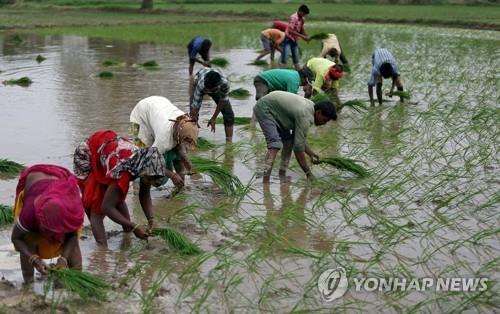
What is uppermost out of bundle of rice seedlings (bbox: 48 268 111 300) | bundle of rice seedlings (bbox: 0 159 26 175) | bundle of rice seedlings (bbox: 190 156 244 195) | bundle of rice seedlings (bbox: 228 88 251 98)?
bundle of rice seedlings (bbox: 48 268 111 300)

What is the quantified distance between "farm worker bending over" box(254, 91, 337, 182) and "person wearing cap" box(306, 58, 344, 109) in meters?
2.52

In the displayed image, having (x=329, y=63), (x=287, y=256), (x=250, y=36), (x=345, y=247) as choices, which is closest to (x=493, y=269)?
(x=345, y=247)

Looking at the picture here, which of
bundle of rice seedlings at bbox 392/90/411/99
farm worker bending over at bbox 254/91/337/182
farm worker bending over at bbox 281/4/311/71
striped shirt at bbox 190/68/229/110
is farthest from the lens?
farm worker bending over at bbox 281/4/311/71

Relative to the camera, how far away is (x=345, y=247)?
15.5 ft

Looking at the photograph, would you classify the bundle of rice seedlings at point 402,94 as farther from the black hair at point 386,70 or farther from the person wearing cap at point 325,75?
the person wearing cap at point 325,75

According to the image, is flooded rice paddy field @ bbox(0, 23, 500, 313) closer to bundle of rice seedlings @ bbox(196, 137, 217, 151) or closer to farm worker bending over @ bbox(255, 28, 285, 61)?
bundle of rice seedlings @ bbox(196, 137, 217, 151)

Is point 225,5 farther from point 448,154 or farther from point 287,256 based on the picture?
point 287,256

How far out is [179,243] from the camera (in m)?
4.71

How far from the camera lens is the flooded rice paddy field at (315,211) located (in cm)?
409

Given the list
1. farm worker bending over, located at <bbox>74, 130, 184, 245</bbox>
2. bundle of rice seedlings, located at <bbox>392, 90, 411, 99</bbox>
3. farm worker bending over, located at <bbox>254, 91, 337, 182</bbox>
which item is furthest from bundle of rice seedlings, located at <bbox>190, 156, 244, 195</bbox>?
bundle of rice seedlings, located at <bbox>392, 90, 411, 99</bbox>

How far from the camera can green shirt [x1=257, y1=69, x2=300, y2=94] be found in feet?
25.0

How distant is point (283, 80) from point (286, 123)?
132 centimetres

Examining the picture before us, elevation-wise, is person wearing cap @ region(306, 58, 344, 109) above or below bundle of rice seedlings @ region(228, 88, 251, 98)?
above

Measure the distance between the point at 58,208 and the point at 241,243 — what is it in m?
1.52
